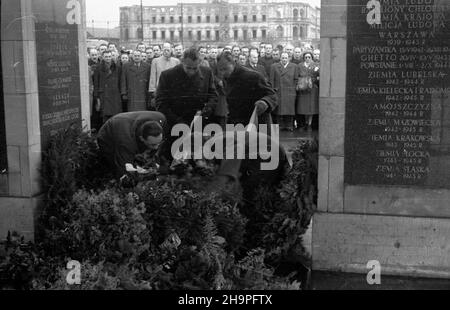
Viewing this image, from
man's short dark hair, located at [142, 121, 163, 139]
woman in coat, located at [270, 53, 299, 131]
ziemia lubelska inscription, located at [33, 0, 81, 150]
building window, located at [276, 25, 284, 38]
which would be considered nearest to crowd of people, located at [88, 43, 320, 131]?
woman in coat, located at [270, 53, 299, 131]

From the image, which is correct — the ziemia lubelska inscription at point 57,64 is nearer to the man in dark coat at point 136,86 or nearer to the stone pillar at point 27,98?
the stone pillar at point 27,98

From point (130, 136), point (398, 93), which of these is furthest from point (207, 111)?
point (398, 93)

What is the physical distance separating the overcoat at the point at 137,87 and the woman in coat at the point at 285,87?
157 centimetres

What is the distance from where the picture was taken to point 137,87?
7816 millimetres

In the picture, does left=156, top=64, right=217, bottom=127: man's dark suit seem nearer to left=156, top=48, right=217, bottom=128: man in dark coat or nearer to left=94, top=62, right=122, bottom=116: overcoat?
left=156, top=48, right=217, bottom=128: man in dark coat

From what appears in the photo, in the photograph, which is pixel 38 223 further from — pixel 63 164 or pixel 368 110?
pixel 368 110

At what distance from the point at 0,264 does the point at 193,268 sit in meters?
1.67

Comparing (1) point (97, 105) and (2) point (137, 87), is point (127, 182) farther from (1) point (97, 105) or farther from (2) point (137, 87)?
(1) point (97, 105)

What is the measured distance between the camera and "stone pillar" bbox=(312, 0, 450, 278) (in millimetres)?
5656

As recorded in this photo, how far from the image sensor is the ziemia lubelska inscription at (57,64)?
21.5ft
